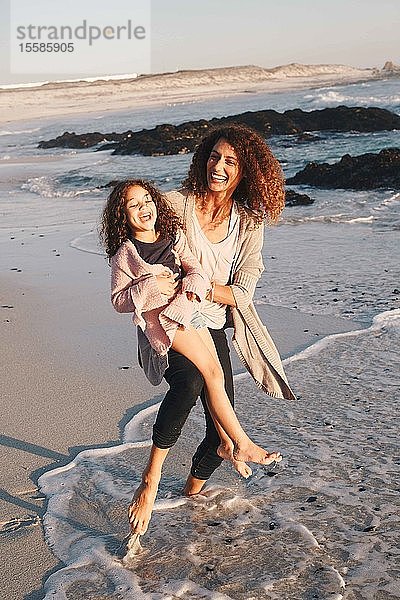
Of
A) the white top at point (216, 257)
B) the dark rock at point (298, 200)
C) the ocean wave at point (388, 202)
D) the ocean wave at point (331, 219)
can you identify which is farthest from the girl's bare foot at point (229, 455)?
the dark rock at point (298, 200)

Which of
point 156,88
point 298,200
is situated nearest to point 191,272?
point 298,200

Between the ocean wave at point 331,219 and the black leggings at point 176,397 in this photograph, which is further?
the ocean wave at point 331,219

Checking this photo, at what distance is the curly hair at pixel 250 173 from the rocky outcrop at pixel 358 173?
11108mm

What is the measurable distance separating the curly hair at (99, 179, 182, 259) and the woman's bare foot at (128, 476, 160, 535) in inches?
35.2

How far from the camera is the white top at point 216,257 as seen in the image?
3195mm

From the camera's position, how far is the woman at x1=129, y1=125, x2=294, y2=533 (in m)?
3.18

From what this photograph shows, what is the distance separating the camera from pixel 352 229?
10.1m

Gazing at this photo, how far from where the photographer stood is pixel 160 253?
300cm

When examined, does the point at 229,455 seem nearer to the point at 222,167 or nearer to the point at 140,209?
the point at 140,209

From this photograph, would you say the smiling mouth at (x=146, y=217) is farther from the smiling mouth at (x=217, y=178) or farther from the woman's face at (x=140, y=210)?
the smiling mouth at (x=217, y=178)

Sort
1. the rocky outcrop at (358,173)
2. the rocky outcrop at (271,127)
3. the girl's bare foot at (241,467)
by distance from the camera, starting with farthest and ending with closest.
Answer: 1. the rocky outcrop at (271,127)
2. the rocky outcrop at (358,173)
3. the girl's bare foot at (241,467)

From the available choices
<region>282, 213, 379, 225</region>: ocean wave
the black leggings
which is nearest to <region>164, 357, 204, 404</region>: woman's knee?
the black leggings

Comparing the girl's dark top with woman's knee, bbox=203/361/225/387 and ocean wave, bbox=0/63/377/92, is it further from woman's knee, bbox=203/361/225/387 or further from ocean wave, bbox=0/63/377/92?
ocean wave, bbox=0/63/377/92

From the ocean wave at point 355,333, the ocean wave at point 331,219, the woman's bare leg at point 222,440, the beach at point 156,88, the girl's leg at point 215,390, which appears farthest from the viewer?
the beach at point 156,88
